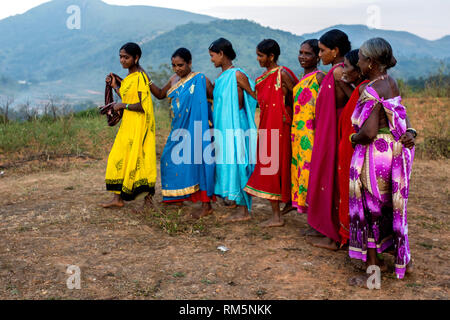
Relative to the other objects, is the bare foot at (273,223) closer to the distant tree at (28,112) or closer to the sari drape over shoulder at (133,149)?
the sari drape over shoulder at (133,149)

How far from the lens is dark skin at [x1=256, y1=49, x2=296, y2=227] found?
408 centimetres

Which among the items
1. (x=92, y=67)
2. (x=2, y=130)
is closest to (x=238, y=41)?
(x=92, y=67)

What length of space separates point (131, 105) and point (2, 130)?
18.2ft

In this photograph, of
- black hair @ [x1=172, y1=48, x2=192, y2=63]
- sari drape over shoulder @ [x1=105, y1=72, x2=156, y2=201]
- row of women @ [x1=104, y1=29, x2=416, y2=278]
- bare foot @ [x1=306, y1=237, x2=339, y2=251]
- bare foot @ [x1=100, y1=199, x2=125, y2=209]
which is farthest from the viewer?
bare foot @ [x1=100, y1=199, x2=125, y2=209]

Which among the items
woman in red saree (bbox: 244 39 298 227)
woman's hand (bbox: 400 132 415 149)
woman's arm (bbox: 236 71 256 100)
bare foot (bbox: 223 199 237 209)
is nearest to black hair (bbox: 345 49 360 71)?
woman's hand (bbox: 400 132 415 149)

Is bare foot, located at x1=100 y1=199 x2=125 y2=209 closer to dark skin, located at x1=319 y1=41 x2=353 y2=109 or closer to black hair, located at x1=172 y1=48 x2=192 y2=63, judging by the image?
black hair, located at x1=172 y1=48 x2=192 y2=63

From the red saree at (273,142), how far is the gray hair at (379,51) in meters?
1.31

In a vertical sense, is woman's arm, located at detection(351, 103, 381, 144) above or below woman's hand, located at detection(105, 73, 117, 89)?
below

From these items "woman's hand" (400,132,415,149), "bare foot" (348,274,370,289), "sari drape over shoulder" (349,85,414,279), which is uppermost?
"woman's hand" (400,132,415,149)

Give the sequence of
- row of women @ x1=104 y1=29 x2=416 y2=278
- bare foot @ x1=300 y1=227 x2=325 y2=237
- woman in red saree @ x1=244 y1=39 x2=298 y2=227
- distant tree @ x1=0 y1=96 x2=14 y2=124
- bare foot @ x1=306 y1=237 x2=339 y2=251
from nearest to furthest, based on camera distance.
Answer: row of women @ x1=104 y1=29 x2=416 y2=278 < bare foot @ x1=306 y1=237 x2=339 y2=251 < bare foot @ x1=300 y1=227 x2=325 y2=237 < woman in red saree @ x1=244 y1=39 x2=298 y2=227 < distant tree @ x1=0 y1=96 x2=14 y2=124

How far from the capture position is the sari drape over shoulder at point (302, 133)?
382 cm

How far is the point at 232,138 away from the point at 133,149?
1.10 m

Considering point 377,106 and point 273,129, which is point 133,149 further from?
point 377,106

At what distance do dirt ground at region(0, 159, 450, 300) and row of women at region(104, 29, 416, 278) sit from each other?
219 mm
